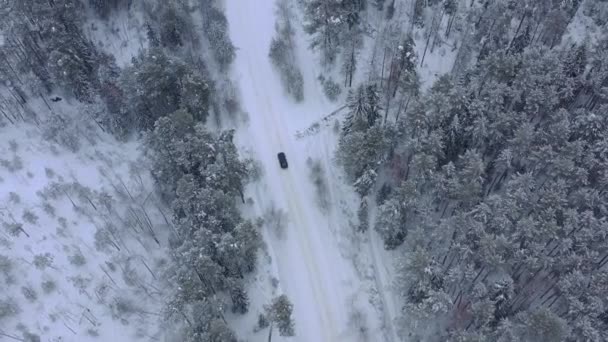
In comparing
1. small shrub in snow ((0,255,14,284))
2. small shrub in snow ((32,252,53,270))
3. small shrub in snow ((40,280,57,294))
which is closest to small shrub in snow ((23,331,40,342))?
small shrub in snow ((40,280,57,294))

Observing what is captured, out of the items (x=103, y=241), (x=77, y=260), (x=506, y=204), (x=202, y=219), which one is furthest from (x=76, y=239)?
(x=506, y=204)

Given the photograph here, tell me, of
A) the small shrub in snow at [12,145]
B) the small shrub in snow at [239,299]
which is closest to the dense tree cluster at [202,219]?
the small shrub in snow at [239,299]

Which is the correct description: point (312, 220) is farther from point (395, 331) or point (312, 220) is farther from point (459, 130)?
point (459, 130)

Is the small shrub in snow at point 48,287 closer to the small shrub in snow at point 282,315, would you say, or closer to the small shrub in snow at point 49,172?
the small shrub in snow at point 49,172

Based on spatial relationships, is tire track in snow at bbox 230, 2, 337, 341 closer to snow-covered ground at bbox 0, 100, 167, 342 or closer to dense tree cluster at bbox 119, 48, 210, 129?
dense tree cluster at bbox 119, 48, 210, 129

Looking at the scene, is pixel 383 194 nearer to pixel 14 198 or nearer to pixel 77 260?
pixel 77 260

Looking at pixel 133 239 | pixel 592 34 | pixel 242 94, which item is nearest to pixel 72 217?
pixel 133 239

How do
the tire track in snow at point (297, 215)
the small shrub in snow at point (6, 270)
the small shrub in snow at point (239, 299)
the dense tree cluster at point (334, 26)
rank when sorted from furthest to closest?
the dense tree cluster at point (334, 26) → the small shrub in snow at point (6, 270) → the tire track in snow at point (297, 215) → the small shrub in snow at point (239, 299)
